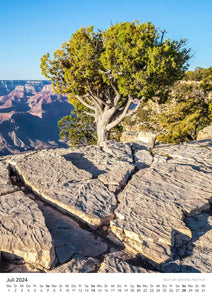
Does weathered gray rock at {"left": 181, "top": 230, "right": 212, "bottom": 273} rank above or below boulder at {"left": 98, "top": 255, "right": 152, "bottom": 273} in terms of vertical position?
below

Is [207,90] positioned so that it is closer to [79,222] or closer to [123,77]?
[123,77]

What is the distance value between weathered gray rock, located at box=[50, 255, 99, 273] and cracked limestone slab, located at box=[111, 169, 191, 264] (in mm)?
834

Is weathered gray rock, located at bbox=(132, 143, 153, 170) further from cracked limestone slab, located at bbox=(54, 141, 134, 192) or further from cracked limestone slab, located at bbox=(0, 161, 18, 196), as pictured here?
cracked limestone slab, located at bbox=(0, 161, 18, 196)

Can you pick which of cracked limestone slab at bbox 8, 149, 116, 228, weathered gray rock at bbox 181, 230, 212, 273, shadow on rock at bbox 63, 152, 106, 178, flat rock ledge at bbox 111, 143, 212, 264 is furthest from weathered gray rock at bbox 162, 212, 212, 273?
shadow on rock at bbox 63, 152, 106, 178

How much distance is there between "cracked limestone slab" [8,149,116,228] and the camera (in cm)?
454

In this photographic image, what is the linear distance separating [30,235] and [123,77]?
873 cm

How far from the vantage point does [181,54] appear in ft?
35.0

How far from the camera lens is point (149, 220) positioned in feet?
14.1

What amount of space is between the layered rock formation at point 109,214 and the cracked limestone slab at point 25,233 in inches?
0.7

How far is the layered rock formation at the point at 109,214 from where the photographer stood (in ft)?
11.5

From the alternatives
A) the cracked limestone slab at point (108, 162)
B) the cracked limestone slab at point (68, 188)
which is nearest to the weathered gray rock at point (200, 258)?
the cracked limestone slab at point (68, 188)
